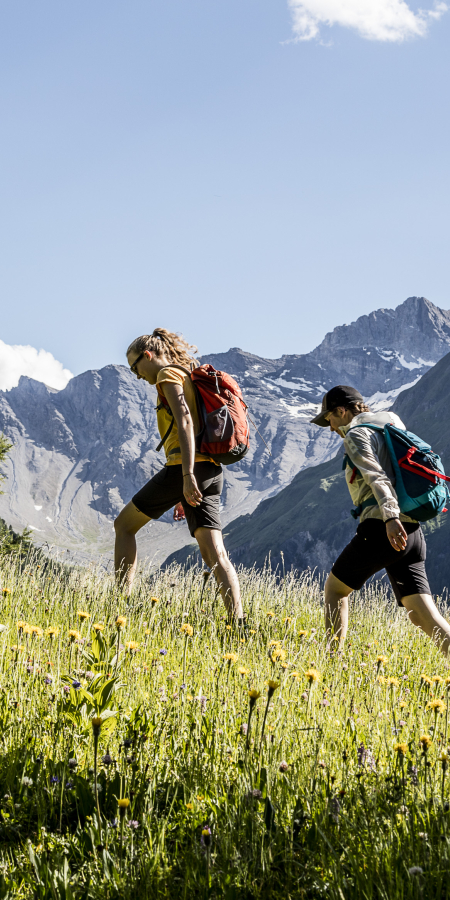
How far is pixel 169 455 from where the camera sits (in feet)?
16.6

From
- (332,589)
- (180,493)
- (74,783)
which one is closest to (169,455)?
(180,493)

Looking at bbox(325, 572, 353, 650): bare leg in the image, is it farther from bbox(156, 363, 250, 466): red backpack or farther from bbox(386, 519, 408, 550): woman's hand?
bbox(156, 363, 250, 466): red backpack

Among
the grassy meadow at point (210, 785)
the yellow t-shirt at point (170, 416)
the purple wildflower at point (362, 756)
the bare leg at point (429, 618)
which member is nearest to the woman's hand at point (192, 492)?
the yellow t-shirt at point (170, 416)

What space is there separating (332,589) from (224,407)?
1643 mm

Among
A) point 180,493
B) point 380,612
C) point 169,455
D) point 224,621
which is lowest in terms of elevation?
point 380,612

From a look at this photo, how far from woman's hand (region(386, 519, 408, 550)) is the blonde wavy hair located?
2146 mm

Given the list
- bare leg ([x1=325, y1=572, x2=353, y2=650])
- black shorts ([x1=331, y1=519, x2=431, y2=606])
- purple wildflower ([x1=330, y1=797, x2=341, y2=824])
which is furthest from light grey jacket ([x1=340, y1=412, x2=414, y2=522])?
purple wildflower ([x1=330, y1=797, x2=341, y2=824])

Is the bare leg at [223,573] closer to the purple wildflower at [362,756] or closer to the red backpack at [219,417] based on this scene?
the red backpack at [219,417]

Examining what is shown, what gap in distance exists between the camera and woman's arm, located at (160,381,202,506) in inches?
183

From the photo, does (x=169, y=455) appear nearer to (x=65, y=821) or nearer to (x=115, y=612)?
(x=115, y=612)

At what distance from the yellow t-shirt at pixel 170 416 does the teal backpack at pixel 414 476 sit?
134cm

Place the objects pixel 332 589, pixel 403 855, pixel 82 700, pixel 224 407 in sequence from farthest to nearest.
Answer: pixel 224 407
pixel 332 589
pixel 82 700
pixel 403 855

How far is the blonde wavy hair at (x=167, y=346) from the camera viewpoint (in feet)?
16.6

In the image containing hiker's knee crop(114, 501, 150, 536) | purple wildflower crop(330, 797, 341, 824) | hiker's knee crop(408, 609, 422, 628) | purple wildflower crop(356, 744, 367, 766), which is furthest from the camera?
hiker's knee crop(114, 501, 150, 536)
